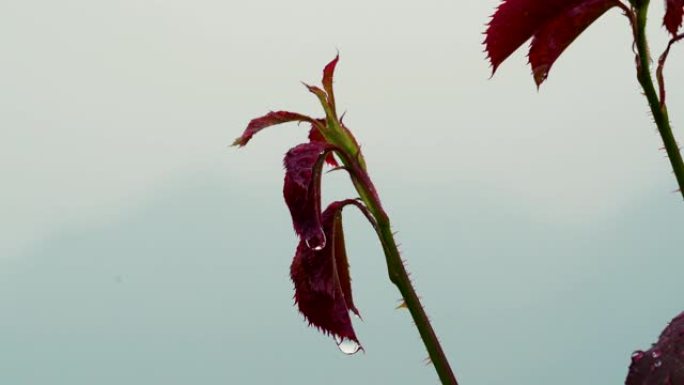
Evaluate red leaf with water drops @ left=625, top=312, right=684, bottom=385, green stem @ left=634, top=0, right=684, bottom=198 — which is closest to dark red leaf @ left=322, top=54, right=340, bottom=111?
green stem @ left=634, top=0, right=684, bottom=198

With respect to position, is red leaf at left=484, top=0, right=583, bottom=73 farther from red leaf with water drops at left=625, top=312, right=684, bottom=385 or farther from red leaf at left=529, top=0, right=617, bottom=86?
red leaf with water drops at left=625, top=312, right=684, bottom=385

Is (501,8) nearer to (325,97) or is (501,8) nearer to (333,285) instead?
(325,97)

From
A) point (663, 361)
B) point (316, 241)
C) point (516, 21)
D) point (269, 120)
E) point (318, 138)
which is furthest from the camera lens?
point (318, 138)

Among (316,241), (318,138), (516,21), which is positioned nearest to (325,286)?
(316,241)

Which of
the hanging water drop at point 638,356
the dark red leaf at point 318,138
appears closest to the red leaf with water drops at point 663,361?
the hanging water drop at point 638,356

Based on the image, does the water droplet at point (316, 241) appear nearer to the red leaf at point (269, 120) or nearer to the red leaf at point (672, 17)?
the red leaf at point (269, 120)

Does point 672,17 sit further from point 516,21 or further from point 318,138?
point 318,138
